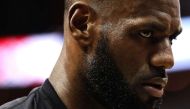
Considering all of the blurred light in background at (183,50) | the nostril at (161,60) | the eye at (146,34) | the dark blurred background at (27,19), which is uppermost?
the eye at (146,34)

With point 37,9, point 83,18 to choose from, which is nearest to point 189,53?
point 37,9

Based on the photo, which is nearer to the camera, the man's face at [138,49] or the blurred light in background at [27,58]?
the man's face at [138,49]

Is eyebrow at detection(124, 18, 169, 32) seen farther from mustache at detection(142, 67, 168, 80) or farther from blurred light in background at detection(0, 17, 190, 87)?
blurred light in background at detection(0, 17, 190, 87)

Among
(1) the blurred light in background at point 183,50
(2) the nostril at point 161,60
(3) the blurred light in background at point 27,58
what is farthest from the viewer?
(3) the blurred light in background at point 27,58

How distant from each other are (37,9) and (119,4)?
1810 mm

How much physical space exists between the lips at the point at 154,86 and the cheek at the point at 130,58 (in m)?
0.04

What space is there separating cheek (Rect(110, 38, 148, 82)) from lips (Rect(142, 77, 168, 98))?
0.12 ft

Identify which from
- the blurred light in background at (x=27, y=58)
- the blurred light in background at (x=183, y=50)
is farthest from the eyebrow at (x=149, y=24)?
the blurred light in background at (x=27, y=58)

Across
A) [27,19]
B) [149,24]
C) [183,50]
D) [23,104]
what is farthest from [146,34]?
[27,19]

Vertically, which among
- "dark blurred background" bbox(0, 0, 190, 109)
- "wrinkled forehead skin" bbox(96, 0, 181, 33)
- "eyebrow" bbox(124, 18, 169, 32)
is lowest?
"dark blurred background" bbox(0, 0, 190, 109)

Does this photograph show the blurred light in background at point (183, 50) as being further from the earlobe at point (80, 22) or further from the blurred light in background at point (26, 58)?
the earlobe at point (80, 22)

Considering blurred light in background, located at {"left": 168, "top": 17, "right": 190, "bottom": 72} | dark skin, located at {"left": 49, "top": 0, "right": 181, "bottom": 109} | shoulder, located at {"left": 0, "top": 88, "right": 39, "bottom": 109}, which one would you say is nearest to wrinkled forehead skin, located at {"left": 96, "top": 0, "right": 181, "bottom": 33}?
dark skin, located at {"left": 49, "top": 0, "right": 181, "bottom": 109}

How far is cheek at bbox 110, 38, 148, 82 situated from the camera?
1.36 m

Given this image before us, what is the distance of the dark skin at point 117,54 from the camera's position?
1.36 metres
